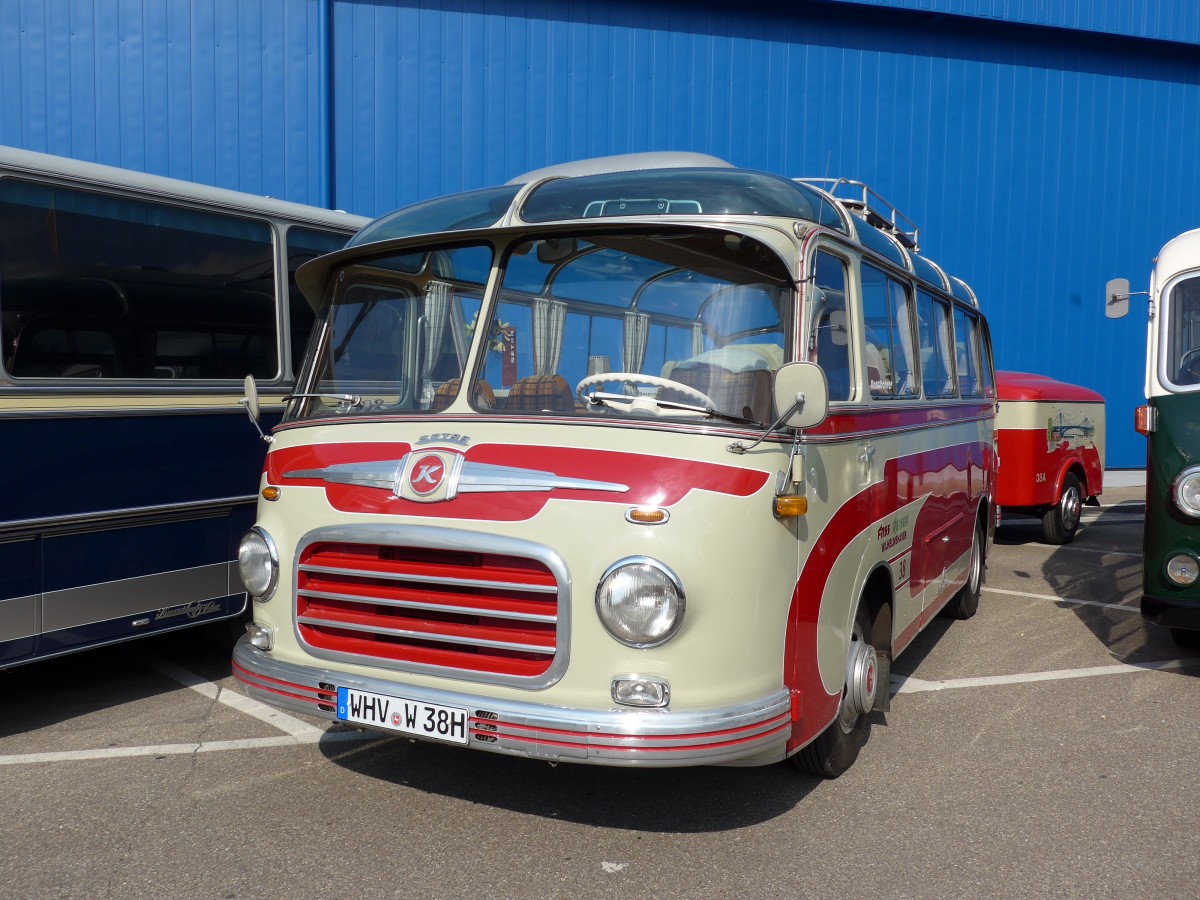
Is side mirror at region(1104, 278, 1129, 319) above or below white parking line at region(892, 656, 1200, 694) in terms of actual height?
above

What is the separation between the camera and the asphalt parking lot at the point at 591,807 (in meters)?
3.52

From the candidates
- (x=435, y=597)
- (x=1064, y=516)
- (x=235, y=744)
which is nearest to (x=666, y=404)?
(x=435, y=597)

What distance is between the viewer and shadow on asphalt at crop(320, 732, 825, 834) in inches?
158

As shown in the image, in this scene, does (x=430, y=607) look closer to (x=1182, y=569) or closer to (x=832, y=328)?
(x=832, y=328)

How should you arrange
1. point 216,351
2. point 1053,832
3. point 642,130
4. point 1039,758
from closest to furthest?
point 1053,832 → point 1039,758 → point 216,351 → point 642,130

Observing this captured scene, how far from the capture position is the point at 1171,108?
590 inches

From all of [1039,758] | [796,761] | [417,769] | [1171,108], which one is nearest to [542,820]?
[417,769]

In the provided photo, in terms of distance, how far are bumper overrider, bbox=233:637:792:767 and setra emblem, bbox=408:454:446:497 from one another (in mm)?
681

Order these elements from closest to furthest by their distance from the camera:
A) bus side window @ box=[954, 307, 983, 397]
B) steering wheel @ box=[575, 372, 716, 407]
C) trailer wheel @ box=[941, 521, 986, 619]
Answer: steering wheel @ box=[575, 372, 716, 407] < bus side window @ box=[954, 307, 983, 397] < trailer wheel @ box=[941, 521, 986, 619]

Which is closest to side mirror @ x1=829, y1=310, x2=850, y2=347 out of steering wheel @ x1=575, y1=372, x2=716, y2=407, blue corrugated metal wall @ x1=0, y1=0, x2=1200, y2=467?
steering wheel @ x1=575, y1=372, x2=716, y2=407

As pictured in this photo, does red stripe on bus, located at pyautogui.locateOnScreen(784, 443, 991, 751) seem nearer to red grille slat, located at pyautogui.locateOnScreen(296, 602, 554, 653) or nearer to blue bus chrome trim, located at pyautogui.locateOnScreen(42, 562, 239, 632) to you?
red grille slat, located at pyautogui.locateOnScreen(296, 602, 554, 653)

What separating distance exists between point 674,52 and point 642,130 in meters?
1.03

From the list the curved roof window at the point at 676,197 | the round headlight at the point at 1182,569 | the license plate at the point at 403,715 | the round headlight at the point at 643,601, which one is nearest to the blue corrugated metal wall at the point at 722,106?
the curved roof window at the point at 676,197

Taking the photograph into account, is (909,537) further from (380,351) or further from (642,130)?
(642,130)
